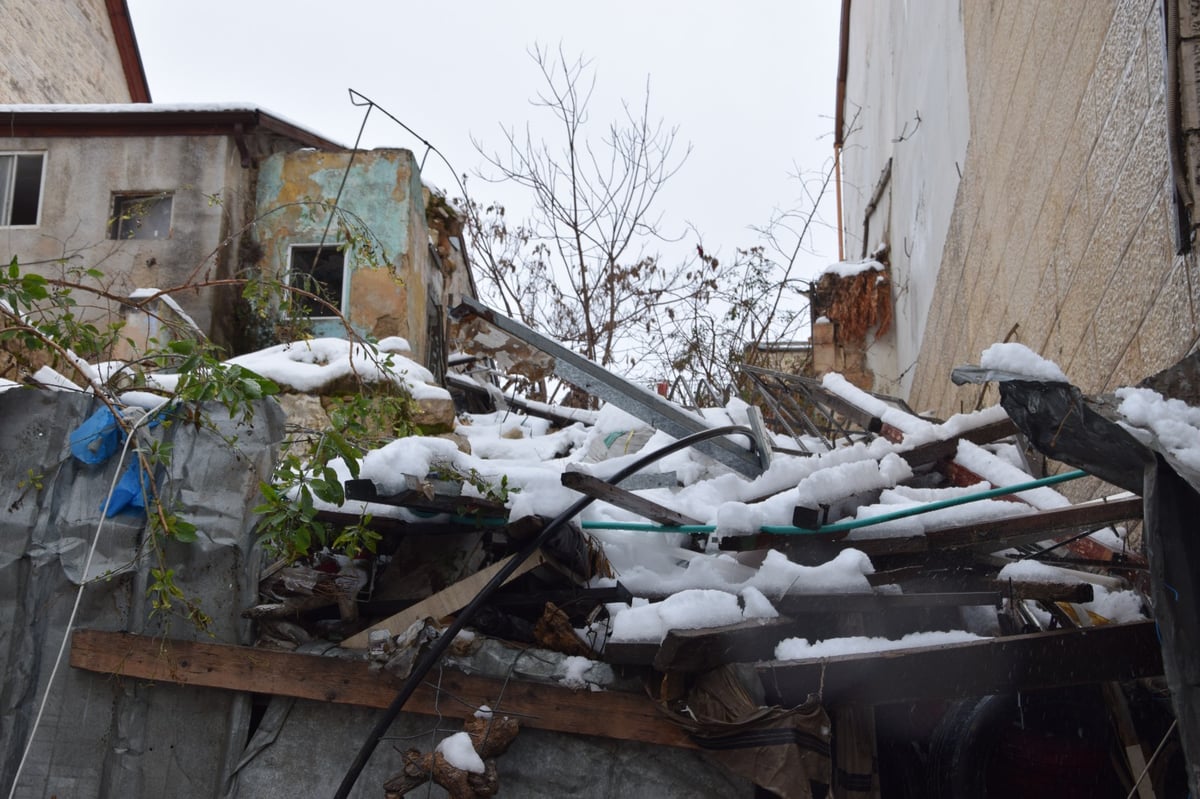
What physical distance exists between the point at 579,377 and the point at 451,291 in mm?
11920

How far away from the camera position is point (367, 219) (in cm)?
1398

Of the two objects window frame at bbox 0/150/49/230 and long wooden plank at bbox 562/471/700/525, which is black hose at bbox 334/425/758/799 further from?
window frame at bbox 0/150/49/230

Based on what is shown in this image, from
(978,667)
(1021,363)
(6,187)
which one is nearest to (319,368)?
(6,187)

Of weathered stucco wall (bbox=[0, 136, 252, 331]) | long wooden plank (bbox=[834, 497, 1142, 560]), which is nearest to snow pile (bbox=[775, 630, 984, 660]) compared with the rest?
long wooden plank (bbox=[834, 497, 1142, 560])

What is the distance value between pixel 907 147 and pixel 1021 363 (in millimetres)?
8198

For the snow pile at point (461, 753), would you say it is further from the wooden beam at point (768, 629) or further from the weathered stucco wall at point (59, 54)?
the weathered stucco wall at point (59, 54)

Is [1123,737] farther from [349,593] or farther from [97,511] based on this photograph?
[97,511]

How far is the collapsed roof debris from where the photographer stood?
348 centimetres

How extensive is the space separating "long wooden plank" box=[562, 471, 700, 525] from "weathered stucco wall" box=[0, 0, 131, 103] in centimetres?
1805

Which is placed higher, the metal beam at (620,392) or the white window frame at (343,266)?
the white window frame at (343,266)

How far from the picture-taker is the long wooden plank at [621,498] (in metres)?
3.77

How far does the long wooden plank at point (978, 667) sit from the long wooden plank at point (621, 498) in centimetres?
78

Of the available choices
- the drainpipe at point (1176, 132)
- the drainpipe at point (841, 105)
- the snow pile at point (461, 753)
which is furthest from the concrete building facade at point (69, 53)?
the drainpipe at point (1176, 132)

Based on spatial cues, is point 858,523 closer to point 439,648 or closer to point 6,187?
point 439,648
